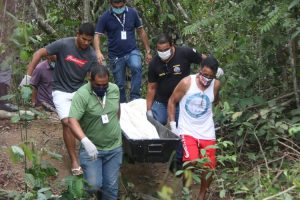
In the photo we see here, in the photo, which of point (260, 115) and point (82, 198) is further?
point (260, 115)

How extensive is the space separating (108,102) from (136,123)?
1151mm

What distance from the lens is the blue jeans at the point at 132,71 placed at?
28.7 feet

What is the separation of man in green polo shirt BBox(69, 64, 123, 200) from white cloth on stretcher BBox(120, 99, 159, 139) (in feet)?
1.77

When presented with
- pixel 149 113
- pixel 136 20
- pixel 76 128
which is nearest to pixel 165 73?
pixel 149 113

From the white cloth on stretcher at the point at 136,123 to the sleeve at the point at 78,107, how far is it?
36.2 inches

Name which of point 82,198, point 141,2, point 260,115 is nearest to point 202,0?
point 141,2

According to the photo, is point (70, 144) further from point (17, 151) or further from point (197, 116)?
point (17, 151)

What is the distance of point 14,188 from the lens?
732 cm

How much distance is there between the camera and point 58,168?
784cm

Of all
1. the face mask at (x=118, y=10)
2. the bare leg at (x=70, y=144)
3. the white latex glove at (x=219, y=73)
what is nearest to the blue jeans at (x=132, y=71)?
the face mask at (x=118, y=10)

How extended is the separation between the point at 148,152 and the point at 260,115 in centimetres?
144

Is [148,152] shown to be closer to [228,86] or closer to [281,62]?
[228,86]

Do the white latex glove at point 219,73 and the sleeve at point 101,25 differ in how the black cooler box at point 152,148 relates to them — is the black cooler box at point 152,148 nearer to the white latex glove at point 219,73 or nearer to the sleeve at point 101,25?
the white latex glove at point 219,73

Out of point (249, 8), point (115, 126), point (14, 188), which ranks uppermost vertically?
point (249, 8)
